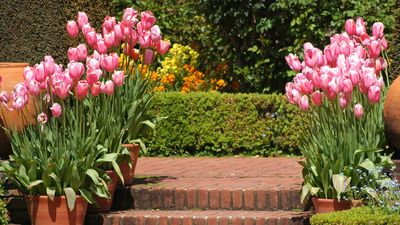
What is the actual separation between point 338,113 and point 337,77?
1.32 ft

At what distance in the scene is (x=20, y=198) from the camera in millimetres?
10008

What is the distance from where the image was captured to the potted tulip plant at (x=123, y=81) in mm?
9758

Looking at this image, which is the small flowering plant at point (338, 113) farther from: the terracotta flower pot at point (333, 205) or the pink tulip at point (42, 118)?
the pink tulip at point (42, 118)

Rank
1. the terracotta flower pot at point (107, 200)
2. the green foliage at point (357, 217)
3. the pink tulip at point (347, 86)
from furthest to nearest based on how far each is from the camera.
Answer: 1. the terracotta flower pot at point (107, 200)
2. the pink tulip at point (347, 86)
3. the green foliage at point (357, 217)

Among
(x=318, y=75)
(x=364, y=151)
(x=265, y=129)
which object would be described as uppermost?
(x=318, y=75)

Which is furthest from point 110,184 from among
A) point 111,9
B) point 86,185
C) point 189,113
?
point 111,9

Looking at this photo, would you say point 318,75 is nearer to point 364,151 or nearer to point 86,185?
point 364,151

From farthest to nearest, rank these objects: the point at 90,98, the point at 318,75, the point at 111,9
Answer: the point at 111,9 < the point at 90,98 < the point at 318,75

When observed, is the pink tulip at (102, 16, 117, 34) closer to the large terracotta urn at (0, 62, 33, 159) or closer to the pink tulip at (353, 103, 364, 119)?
the large terracotta urn at (0, 62, 33, 159)

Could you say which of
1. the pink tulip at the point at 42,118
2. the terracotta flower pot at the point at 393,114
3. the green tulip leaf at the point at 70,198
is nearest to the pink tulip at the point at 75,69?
the pink tulip at the point at 42,118

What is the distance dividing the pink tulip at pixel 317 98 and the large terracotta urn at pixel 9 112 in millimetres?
2576

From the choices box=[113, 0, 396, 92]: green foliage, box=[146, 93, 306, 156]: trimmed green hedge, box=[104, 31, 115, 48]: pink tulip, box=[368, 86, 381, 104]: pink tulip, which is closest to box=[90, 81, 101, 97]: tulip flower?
box=[104, 31, 115, 48]: pink tulip

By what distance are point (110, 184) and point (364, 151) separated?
2.26 metres

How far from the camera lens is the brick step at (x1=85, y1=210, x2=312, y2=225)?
30.6ft
